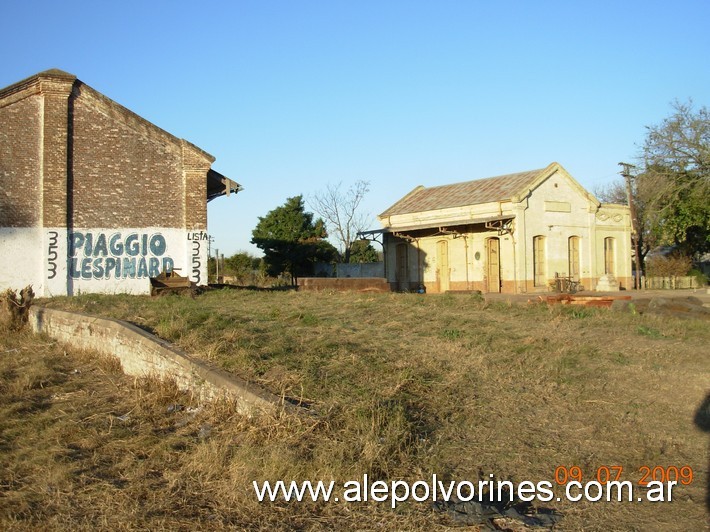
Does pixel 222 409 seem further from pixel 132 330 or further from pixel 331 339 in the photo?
pixel 132 330

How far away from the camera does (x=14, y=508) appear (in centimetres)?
475

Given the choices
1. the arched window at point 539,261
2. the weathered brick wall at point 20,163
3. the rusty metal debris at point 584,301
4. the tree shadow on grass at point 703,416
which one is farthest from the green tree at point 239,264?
the tree shadow on grass at point 703,416

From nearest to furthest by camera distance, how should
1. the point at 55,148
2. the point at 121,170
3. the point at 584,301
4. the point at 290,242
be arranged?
the point at 584,301
the point at 55,148
the point at 121,170
the point at 290,242

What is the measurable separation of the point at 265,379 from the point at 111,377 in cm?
338

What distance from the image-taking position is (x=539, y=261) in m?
29.3

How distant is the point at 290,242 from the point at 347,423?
34.6m

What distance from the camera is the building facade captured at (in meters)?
28.6

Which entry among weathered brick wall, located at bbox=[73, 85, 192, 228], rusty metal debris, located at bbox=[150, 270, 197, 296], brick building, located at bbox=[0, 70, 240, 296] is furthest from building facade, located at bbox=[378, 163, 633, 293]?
rusty metal debris, located at bbox=[150, 270, 197, 296]

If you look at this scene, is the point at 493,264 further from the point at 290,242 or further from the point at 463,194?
the point at 290,242

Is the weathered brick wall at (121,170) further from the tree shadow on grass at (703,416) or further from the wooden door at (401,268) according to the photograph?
the tree shadow on grass at (703,416)

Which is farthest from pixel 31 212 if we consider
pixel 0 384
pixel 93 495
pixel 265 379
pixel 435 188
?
pixel 435 188
